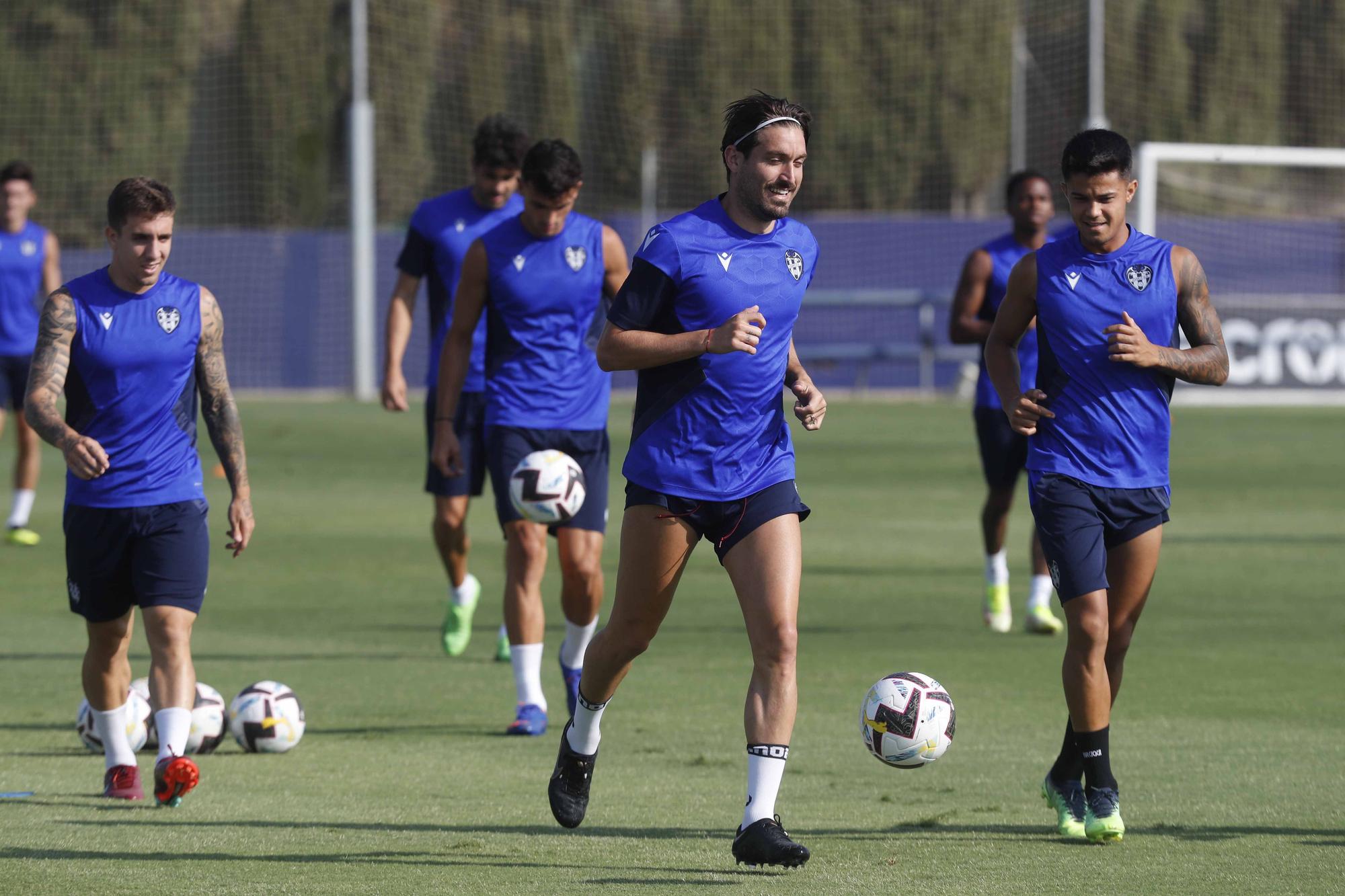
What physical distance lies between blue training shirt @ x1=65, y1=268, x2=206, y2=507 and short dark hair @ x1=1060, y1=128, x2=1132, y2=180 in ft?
9.44

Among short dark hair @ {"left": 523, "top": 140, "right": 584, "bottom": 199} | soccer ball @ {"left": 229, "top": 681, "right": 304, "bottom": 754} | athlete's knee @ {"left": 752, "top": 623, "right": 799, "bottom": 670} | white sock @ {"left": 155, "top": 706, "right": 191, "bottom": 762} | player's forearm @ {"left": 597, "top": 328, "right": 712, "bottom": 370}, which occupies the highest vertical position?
short dark hair @ {"left": 523, "top": 140, "right": 584, "bottom": 199}

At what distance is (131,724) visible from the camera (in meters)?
7.21

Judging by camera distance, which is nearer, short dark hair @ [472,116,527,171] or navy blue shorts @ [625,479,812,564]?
navy blue shorts @ [625,479,812,564]

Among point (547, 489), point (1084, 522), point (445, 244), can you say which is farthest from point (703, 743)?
point (445, 244)

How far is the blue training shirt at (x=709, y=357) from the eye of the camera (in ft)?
18.6

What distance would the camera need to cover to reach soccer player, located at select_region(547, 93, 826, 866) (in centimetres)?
559

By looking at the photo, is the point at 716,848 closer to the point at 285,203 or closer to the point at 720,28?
the point at 720,28

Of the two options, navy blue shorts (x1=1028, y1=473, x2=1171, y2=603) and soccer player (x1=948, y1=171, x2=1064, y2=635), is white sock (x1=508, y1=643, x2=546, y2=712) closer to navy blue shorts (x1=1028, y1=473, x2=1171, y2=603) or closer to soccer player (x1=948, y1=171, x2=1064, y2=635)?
navy blue shorts (x1=1028, y1=473, x2=1171, y2=603)

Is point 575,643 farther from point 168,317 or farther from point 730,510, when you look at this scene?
point 730,510

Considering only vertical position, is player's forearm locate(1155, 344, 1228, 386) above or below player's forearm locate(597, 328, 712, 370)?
below

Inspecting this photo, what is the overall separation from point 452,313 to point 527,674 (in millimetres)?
1949

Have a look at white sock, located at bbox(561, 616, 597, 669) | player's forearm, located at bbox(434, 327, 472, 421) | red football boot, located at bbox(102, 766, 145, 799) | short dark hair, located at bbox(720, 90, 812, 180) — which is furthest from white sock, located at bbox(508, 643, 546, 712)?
short dark hair, located at bbox(720, 90, 812, 180)

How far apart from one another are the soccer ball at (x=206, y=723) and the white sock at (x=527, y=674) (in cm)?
118

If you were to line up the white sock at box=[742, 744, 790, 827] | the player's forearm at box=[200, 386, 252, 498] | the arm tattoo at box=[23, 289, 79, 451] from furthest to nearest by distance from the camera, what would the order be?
the player's forearm at box=[200, 386, 252, 498] → the arm tattoo at box=[23, 289, 79, 451] → the white sock at box=[742, 744, 790, 827]
